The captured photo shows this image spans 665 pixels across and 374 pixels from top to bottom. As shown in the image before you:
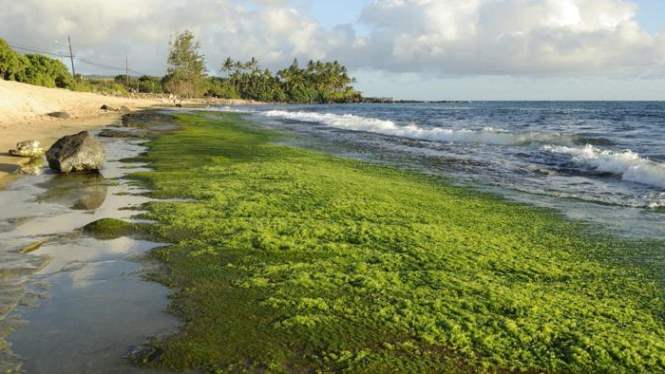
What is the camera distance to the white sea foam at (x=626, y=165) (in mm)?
14456

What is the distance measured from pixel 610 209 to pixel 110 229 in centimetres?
925

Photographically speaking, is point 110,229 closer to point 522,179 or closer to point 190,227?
point 190,227

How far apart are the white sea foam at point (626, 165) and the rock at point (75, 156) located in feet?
48.8

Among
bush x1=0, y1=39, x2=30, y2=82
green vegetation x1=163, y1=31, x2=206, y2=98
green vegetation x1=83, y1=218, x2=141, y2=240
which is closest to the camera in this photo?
green vegetation x1=83, y1=218, x2=141, y2=240

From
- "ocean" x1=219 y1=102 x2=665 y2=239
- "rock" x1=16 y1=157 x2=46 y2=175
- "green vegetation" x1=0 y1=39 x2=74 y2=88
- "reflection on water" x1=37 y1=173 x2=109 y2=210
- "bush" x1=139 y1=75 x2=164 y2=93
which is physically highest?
"green vegetation" x1=0 y1=39 x2=74 y2=88

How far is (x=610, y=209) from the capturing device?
10.3m

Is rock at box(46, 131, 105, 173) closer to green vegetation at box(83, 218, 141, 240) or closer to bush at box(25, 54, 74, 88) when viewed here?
green vegetation at box(83, 218, 141, 240)

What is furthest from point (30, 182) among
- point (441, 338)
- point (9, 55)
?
point (9, 55)

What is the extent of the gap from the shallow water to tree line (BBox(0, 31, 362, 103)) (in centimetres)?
5675


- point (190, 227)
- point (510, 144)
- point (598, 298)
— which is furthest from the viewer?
point (510, 144)

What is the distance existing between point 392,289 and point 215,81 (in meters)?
161

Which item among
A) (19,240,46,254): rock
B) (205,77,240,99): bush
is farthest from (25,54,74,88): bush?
(205,77,240,99): bush

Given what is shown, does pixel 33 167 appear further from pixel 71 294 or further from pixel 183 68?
pixel 183 68

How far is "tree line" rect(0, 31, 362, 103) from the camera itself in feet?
222
